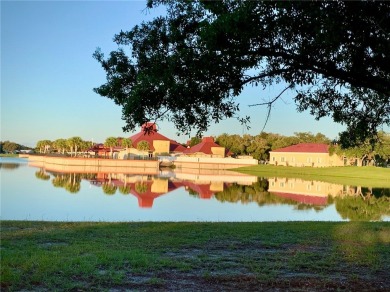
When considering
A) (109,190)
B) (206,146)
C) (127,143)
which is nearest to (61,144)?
(127,143)

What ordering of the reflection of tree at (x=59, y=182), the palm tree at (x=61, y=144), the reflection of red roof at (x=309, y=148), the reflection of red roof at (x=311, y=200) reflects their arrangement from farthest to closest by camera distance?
the palm tree at (x=61, y=144) → the reflection of red roof at (x=309, y=148) → the reflection of tree at (x=59, y=182) → the reflection of red roof at (x=311, y=200)

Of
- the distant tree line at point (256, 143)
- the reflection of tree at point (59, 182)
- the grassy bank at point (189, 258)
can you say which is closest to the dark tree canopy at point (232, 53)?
the grassy bank at point (189, 258)

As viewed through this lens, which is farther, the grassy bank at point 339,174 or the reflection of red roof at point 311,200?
the grassy bank at point 339,174

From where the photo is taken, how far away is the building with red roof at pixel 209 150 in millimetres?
75500

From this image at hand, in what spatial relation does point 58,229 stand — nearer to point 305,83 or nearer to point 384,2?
point 305,83

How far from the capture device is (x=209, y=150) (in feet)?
250

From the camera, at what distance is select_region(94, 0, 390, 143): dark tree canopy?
4.77 meters

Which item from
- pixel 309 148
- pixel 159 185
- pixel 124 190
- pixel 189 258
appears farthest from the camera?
pixel 309 148

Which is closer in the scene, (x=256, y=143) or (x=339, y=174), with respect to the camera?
(x=339, y=174)

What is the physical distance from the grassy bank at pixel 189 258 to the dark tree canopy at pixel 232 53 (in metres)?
1.93

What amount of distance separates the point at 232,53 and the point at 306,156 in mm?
65496

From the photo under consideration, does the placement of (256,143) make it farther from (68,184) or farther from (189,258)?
(189,258)

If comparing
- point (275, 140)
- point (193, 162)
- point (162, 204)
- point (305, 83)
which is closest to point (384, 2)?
point (305, 83)

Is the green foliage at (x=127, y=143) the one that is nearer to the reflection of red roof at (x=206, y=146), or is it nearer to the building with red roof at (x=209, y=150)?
the building with red roof at (x=209, y=150)
